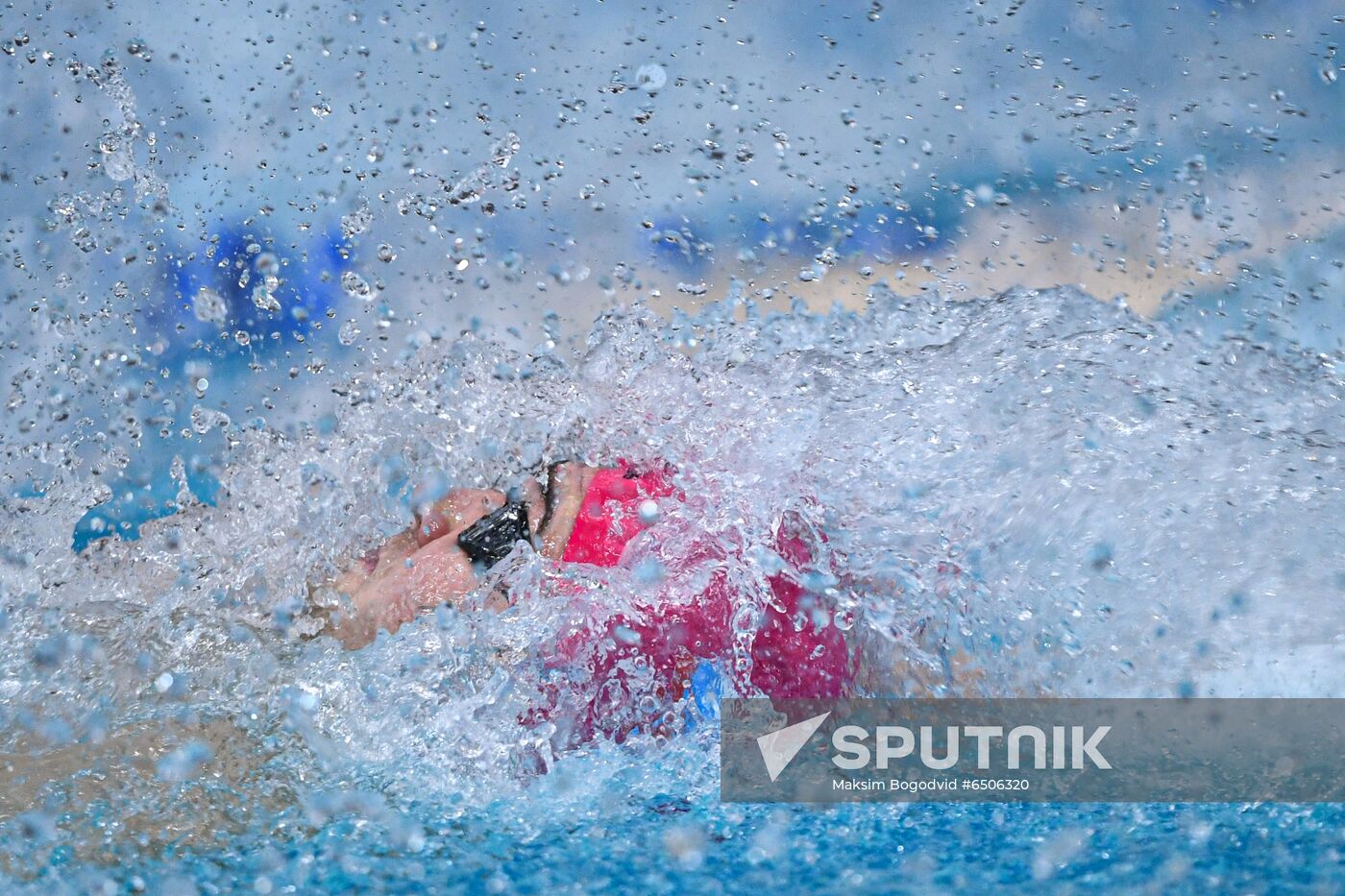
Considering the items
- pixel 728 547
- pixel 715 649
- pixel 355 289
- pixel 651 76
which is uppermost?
pixel 651 76

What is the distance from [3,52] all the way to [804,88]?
2.59 meters

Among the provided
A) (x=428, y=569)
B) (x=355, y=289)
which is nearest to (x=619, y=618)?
(x=428, y=569)

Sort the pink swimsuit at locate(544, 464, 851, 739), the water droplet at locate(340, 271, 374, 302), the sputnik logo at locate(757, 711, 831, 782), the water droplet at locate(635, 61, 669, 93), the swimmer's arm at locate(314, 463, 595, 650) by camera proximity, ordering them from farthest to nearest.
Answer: the water droplet at locate(635, 61, 669, 93), the water droplet at locate(340, 271, 374, 302), the swimmer's arm at locate(314, 463, 595, 650), the pink swimsuit at locate(544, 464, 851, 739), the sputnik logo at locate(757, 711, 831, 782)

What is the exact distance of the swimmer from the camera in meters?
1.67

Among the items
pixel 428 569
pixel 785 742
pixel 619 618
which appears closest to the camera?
pixel 785 742

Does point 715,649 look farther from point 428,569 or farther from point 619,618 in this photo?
point 428,569

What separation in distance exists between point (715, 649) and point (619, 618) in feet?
0.57

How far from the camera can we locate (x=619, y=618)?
1.72 m

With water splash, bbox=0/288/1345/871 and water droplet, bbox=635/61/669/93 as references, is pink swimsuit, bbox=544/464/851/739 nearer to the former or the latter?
water splash, bbox=0/288/1345/871

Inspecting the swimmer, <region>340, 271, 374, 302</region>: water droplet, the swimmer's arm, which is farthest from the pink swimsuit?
<region>340, 271, 374, 302</region>: water droplet

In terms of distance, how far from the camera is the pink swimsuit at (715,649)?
1.65 m

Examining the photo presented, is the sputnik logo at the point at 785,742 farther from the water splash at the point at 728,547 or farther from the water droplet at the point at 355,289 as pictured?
the water droplet at the point at 355,289

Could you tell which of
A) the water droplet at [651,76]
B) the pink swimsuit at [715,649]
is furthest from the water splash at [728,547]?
the water droplet at [651,76]

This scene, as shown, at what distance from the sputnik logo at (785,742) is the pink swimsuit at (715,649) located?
5 cm
